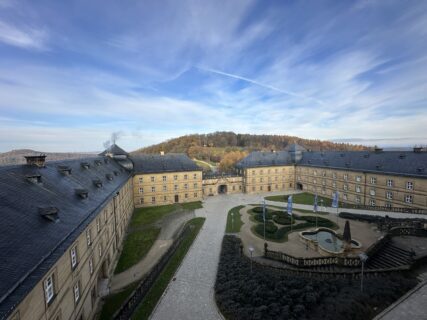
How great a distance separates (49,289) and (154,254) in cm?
1479

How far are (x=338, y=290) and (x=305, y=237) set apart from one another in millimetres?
11359

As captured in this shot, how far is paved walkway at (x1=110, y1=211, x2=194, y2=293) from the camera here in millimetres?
20641

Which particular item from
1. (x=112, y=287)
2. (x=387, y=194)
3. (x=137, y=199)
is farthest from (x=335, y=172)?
(x=112, y=287)

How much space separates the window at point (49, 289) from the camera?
10.9 meters

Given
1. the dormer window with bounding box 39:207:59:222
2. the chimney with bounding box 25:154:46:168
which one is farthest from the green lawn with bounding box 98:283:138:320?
the chimney with bounding box 25:154:46:168

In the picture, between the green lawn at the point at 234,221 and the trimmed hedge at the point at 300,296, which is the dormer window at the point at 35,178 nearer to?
the trimmed hedge at the point at 300,296

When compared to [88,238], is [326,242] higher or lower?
lower

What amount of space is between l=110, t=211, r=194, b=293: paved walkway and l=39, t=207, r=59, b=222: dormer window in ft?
30.3

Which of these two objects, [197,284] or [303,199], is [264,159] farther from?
[197,284]

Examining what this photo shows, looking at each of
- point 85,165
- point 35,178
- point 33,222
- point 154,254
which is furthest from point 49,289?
point 85,165

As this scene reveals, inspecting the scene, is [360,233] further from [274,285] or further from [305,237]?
[274,285]

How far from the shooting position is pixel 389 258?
20719 mm

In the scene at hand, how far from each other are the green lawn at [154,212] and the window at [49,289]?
24710 millimetres

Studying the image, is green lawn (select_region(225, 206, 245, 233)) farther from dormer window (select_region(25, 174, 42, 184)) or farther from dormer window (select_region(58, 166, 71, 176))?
dormer window (select_region(25, 174, 42, 184))
